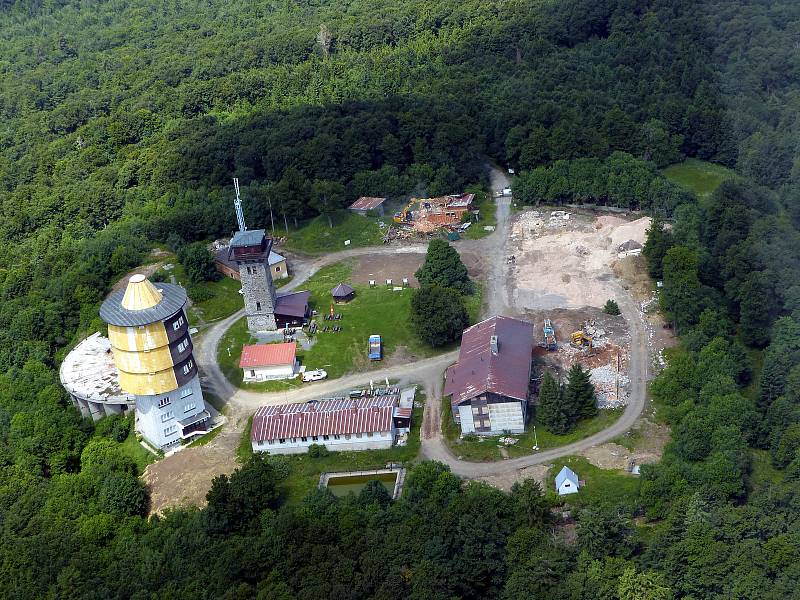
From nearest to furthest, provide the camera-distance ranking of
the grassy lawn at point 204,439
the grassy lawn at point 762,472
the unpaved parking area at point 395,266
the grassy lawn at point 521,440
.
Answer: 1. the grassy lawn at point 762,472
2. the grassy lawn at point 521,440
3. the grassy lawn at point 204,439
4. the unpaved parking area at point 395,266

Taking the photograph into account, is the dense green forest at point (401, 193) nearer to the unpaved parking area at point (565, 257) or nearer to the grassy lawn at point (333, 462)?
the grassy lawn at point (333, 462)

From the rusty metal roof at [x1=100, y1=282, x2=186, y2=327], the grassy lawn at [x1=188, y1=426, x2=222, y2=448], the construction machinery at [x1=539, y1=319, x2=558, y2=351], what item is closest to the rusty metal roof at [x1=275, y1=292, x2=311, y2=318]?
the rusty metal roof at [x1=100, y1=282, x2=186, y2=327]

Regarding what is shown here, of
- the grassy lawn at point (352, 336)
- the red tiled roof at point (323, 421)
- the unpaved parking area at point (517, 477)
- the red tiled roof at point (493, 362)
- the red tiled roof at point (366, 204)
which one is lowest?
the red tiled roof at point (366, 204)

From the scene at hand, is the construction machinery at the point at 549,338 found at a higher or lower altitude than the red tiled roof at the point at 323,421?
lower

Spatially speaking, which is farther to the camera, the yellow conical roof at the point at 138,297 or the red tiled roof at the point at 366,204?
the red tiled roof at the point at 366,204

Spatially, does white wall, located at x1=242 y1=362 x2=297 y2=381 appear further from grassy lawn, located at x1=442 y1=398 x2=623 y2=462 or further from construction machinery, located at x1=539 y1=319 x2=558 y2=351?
construction machinery, located at x1=539 y1=319 x2=558 y2=351

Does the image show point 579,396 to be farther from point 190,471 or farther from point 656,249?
point 190,471

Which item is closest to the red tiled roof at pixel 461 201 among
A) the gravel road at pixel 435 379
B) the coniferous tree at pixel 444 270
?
the gravel road at pixel 435 379
